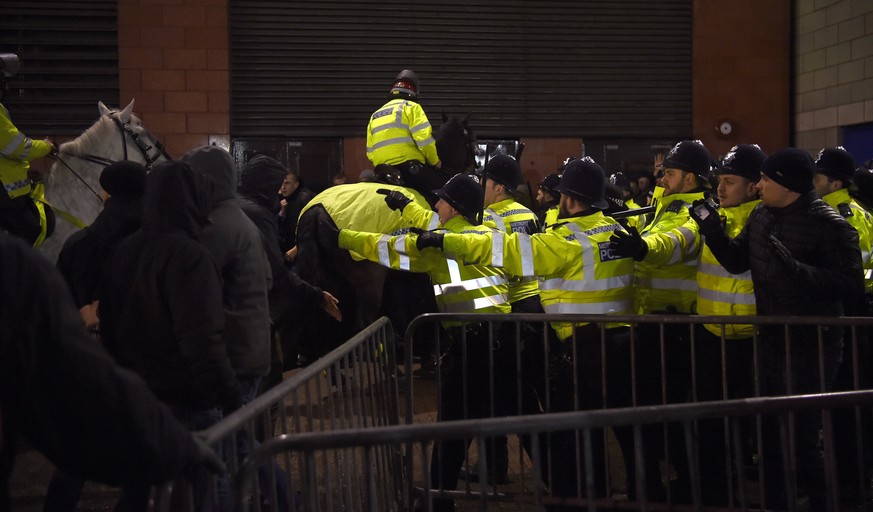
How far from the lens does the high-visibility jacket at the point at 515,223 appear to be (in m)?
6.42

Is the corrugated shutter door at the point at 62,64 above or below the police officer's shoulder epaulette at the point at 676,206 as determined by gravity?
above

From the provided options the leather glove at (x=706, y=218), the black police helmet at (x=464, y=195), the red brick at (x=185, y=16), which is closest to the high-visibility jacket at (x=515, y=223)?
the black police helmet at (x=464, y=195)

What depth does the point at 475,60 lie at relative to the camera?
13.5 meters

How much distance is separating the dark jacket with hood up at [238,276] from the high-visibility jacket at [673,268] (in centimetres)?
232

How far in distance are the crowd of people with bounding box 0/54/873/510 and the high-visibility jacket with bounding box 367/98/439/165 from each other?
3.09ft

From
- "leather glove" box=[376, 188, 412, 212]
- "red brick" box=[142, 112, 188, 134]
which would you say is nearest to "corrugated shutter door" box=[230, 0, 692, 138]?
"red brick" box=[142, 112, 188, 134]

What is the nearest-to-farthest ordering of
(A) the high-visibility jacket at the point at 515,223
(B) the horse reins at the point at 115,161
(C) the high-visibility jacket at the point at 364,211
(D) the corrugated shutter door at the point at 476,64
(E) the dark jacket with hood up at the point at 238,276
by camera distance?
(E) the dark jacket with hood up at the point at 238,276, (A) the high-visibility jacket at the point at 515,223, (C) the high-visibility jacket at the point at 364,211, (B) the horse reins at the point at 115,161, (D) the corrugated shutter door at the point at 476,64

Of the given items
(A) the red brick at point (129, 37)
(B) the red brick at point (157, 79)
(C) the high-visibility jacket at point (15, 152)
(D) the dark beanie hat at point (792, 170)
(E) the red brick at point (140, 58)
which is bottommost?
(D) the dark beanie hat at point (792, 170)

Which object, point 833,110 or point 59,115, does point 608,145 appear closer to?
Answer: point 833,110

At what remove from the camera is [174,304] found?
349cm

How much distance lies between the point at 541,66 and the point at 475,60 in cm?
100

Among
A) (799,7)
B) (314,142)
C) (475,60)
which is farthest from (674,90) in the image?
(314,142)

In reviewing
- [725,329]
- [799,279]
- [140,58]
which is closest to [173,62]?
[140,58]

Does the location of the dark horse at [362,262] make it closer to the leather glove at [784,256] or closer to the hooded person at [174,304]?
the leather glove at [784,256]
